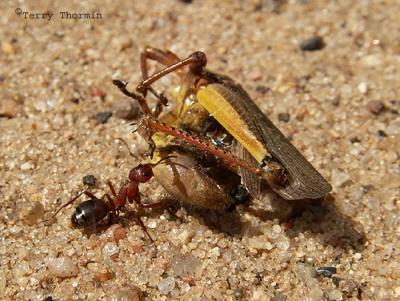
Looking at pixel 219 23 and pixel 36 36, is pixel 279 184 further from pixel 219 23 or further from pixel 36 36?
pixel 36 36

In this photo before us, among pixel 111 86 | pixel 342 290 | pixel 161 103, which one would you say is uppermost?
pixel 161 103

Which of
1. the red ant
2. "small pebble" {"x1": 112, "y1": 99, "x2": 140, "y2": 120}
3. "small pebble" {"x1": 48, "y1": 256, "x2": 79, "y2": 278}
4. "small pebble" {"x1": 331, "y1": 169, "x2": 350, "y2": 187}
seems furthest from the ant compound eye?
"small pebble" {"x1": 331, "y1": 169, "x2": 350, "y2": 187}

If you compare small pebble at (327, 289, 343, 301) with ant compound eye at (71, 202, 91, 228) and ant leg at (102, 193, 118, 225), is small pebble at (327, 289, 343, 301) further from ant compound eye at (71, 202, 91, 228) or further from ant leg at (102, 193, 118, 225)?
ant compound eye at (71, 202, 91, 228)

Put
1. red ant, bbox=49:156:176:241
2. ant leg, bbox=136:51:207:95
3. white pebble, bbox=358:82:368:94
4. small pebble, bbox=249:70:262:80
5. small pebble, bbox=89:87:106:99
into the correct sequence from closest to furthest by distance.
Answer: red ant, bbox=49:156:176:241 < ant leg, bbox=136:51:207:95 < small pebble, bbox=89:87:106:99 < white pebble, bbox=358:82:368:94 < small pebble, bbox=249:70:262:80

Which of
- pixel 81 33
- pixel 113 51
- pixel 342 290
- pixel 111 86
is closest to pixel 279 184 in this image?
pixel 342 290

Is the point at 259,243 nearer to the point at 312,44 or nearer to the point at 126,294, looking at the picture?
the point at 126,294

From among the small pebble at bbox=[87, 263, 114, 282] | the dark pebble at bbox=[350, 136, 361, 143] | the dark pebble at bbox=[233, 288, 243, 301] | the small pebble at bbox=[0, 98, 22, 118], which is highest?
the small pebble at bbox=[0, 98, 22, 118]
